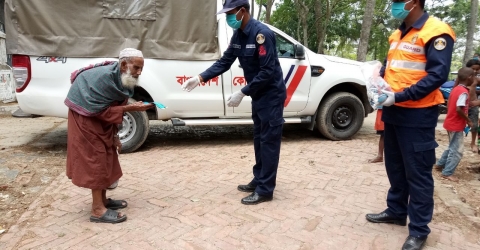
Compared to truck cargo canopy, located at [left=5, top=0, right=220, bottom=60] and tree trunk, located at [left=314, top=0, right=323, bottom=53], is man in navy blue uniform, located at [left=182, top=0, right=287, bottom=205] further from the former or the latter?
tree trunk, located at [left=314, top=0, right=323, bottom=53]

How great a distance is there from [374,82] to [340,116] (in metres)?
3.58

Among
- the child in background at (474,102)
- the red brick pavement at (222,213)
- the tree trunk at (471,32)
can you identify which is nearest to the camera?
the red brick pavement at (222,213)

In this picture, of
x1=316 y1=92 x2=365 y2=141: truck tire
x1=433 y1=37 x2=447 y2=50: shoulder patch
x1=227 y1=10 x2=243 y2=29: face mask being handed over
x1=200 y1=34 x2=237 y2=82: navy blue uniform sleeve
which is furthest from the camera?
x1=316 y1=92 x2=365 y2=141: truck tire

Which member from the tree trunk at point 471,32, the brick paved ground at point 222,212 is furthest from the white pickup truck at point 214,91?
the tree trunk at point 471,32

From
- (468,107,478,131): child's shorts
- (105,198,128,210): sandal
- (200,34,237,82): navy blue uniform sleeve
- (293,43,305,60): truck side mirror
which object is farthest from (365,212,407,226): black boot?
(293,43,305,60): truck side mirror

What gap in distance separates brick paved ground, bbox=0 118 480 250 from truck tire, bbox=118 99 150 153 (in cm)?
24

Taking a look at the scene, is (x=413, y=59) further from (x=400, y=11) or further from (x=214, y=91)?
(x=214, y=91)

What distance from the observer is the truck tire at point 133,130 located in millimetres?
5273

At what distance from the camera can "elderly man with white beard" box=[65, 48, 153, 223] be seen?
112 inches

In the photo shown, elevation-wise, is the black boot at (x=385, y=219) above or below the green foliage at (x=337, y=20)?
below

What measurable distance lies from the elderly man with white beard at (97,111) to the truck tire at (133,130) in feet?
7.21

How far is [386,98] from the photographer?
2500 millimetres

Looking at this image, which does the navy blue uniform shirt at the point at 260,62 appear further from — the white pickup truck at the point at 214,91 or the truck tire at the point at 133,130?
the truck tire at the point at 133,130

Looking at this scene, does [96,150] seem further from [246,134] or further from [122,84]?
[246,134]
